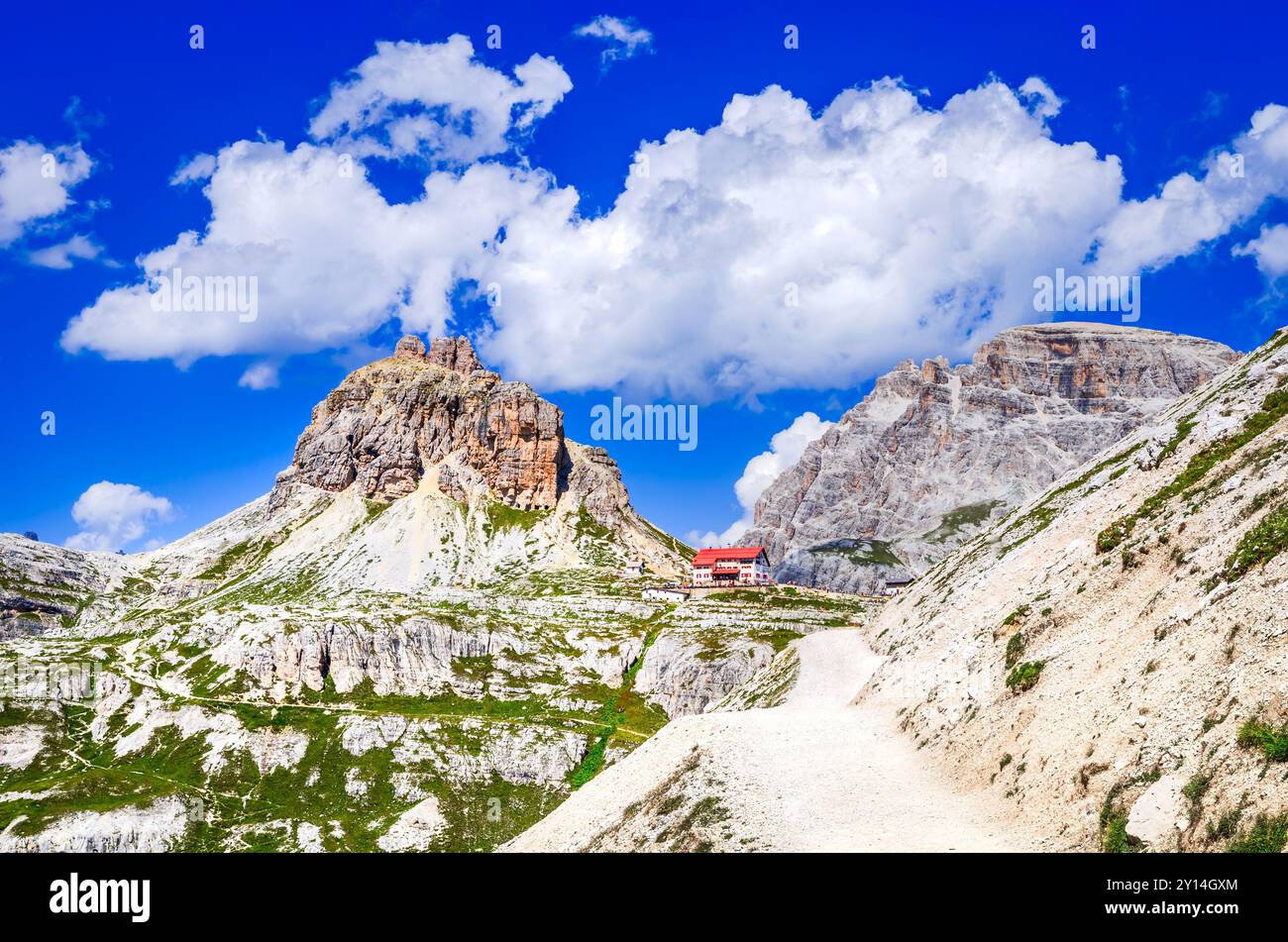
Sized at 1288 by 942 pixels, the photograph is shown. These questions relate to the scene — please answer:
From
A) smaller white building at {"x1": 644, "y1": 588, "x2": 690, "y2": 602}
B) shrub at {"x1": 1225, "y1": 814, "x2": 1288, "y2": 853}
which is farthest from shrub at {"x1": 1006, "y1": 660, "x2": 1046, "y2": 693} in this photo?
smaller white building at {"x1": 644, "y1": 588, "x2": 690, "y2": 602}

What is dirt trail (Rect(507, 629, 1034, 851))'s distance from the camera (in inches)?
1208

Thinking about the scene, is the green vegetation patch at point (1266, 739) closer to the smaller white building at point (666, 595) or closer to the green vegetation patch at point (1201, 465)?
the green vegetation patch at point (1201, 465)

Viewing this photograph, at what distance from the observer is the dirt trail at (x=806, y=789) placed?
3069 cm

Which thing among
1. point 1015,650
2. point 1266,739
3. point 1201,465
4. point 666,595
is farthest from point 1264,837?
point 666,595

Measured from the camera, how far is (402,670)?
14612cm

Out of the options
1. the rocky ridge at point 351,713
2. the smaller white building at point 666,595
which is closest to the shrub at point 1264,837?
the rocky ridge at point 351,713

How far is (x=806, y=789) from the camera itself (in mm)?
36969

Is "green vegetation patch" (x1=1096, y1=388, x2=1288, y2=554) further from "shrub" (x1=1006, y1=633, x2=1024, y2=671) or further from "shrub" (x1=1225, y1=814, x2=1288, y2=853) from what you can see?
"shrub" (x1=1225, y1=814, x2=1288, y2=853)

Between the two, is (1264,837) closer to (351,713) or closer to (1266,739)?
(1266,739)

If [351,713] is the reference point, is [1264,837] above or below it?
below
